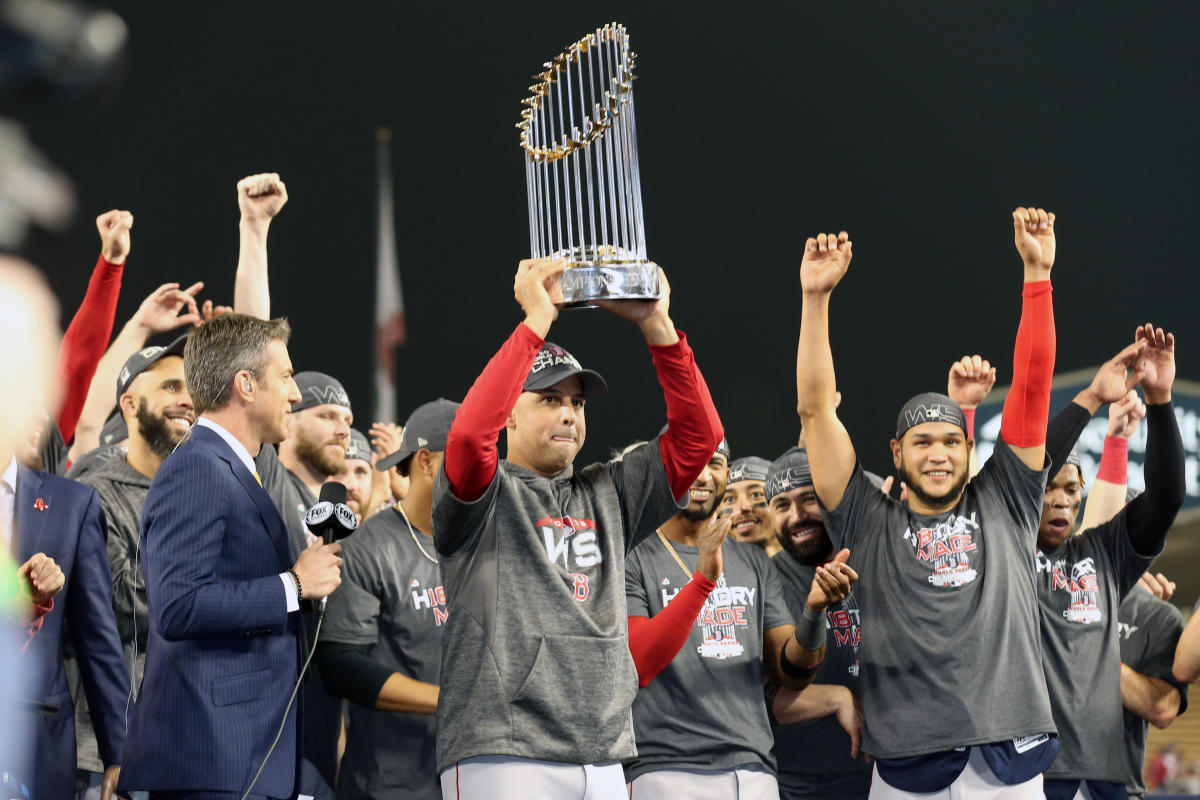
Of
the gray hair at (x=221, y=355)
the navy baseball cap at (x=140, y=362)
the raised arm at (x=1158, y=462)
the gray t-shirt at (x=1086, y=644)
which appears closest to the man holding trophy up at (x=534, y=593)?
the gray hair at (x=221, y=355)

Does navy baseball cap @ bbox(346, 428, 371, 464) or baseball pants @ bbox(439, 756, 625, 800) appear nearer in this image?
baseball pants @ bbox(439, 756, 625, 800)

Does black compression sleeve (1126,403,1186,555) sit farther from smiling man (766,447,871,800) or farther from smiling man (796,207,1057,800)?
smiling man (766,447,871,800)

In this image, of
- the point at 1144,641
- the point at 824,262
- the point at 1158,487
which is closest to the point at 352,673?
the point at 824,262

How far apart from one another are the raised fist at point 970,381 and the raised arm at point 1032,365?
0.58 m

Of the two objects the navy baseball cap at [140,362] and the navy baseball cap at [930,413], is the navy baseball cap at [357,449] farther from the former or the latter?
the navy baseball cap at [930,413]

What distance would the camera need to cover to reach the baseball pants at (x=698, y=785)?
11.2 ft

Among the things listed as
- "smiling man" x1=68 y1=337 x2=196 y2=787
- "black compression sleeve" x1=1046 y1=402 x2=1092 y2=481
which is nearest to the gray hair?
"smiling man" x1=68 y1=337 x2=196 y2=787

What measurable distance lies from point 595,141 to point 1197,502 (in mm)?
10235

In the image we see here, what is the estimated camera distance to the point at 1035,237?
3693mm

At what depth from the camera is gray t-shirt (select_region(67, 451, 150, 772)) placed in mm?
3021

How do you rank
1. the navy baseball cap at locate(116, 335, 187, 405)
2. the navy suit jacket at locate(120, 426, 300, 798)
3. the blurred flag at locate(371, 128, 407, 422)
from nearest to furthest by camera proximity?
the navy suit jacket at locate(120, 426, 300, 798)
the navy baseball cap at locate(116, 335, 187, 405)
the blurred flag at locate(371, 128, 407, 422)

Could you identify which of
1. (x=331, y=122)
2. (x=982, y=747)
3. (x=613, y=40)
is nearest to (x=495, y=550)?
(x=613, y=40)

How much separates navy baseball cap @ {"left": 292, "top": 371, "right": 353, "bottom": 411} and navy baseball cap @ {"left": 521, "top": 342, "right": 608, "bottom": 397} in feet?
3.88

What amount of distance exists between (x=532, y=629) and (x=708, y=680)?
1051 mm
